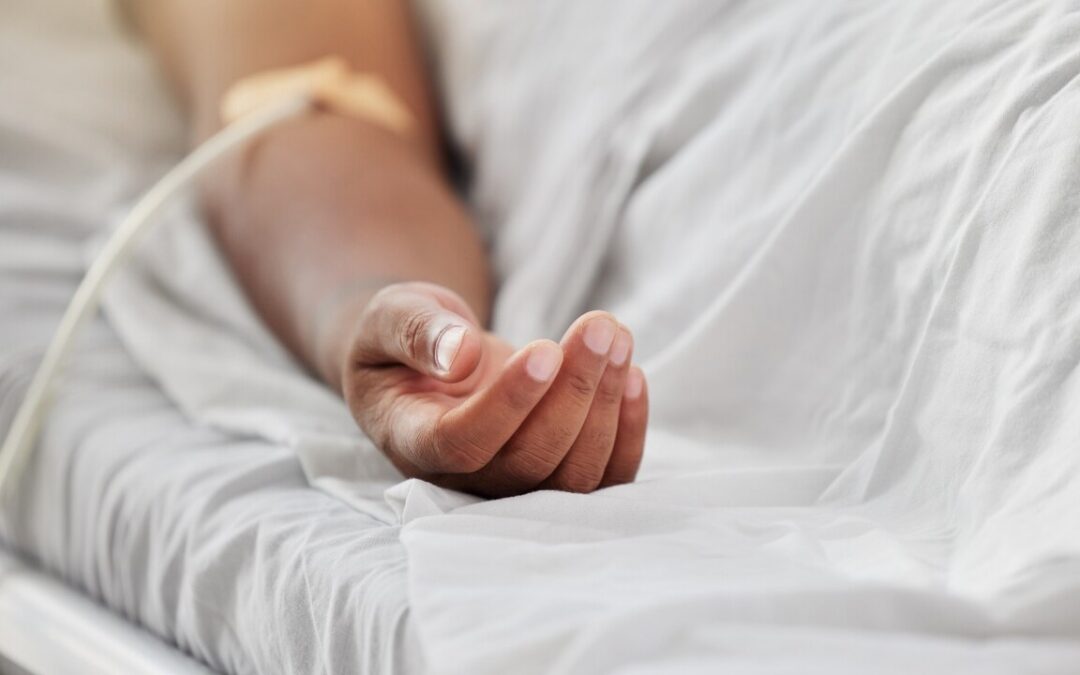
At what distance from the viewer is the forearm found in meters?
0.87

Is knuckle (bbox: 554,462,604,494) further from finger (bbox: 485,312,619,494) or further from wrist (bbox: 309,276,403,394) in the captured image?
wrist (bbox: 309,276,403,394)

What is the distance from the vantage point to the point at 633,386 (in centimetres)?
64

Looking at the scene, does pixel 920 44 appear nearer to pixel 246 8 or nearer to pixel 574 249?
pixel 574 249

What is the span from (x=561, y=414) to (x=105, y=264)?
46 centimetres

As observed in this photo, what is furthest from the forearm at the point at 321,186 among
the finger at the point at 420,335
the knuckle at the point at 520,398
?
the knuckle at the point at 520,398

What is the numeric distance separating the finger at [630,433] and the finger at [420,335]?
83 millimetres

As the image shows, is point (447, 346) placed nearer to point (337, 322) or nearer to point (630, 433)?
point (630, 433)

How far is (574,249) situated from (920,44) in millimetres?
272

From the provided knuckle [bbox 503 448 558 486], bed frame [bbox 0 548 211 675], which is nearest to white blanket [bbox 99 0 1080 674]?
knuckle [bbox 503 448 558 486]

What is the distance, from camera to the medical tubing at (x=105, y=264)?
2.75 feet

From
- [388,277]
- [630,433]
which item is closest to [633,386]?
[630,433]

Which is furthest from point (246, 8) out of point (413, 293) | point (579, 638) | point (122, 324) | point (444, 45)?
point (579, 638)

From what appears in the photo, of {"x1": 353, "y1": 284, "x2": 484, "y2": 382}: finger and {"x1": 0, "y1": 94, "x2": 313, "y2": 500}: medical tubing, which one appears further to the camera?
{"x1": 0, "y1": 94, "x2": 313, "y2": 500}: medical tubing

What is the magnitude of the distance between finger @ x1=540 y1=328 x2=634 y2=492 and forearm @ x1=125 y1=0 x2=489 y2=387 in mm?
234
